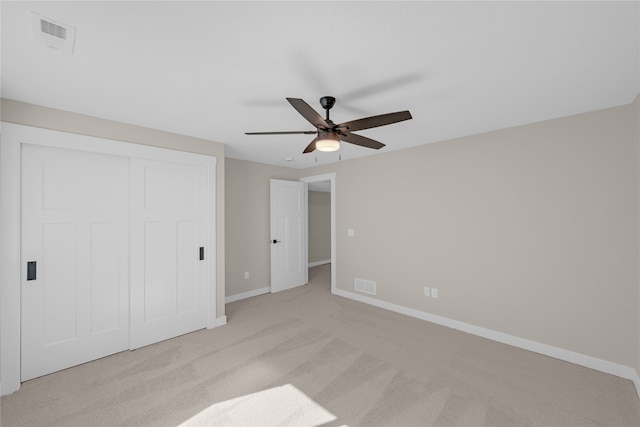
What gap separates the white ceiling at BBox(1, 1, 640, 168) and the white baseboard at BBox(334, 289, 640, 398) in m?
2.36

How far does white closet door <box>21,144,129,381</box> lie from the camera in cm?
240

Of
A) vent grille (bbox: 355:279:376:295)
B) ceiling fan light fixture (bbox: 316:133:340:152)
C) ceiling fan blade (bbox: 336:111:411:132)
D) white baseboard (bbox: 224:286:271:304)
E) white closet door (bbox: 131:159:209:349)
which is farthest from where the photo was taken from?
white baseboard (bbox: 224:286:271:304)

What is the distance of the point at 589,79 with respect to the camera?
1.96 m

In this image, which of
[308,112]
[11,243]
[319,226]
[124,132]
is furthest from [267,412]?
[319,226]

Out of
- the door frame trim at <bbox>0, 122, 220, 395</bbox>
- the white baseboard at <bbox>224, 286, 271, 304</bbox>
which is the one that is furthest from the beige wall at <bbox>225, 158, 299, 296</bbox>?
the door frame trim at <bbox>0, 122, 220, 395</bbox>

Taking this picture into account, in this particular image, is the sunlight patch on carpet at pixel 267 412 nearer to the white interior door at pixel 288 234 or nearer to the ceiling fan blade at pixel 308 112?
the ceiling fan blade at pixel 308 112

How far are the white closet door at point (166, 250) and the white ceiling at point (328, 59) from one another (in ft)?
2.46

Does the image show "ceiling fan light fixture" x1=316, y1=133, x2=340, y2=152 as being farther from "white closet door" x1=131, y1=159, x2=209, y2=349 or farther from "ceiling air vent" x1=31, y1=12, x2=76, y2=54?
"white closet door" x1=131, y1=159, x2=209, y2=349

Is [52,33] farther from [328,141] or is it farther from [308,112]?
[328,141]

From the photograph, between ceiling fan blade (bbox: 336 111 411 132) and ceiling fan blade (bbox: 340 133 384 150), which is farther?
ceiling fan blade (bbox: 340 133 384 150)

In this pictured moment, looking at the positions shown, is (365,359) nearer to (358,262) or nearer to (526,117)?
(358,262)

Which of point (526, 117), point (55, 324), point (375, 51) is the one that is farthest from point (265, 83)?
point (55, 324)

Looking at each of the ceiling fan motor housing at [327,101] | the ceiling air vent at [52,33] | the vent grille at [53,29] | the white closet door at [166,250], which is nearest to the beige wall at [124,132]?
the white closet door at [166,250]

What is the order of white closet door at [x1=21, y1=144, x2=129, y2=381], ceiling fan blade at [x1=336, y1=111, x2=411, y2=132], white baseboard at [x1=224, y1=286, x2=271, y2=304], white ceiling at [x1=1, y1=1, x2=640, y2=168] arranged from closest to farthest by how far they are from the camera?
white ceiling at [x1=1, y1=1, x2=640, y2=168] → ceiling fan blade at [x1=336, y1=111, x2=411, y2=132] → white closet door at [x1=21, y1=144, x2=129, y2=381] → white baseboard at [x1=224, y1=286, x2=271, y2=304]
